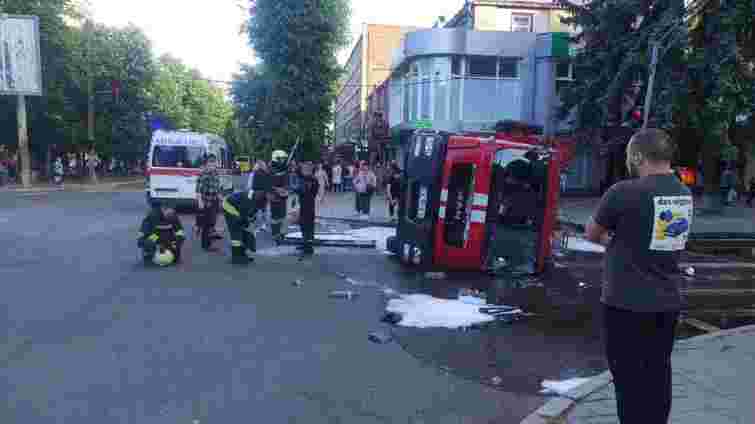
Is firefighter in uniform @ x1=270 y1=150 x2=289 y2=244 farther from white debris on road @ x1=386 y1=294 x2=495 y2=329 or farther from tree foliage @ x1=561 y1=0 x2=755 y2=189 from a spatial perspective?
tree foliage @ x1=561 y1=0 x2=755 y2=189

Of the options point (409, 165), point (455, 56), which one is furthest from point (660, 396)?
point (455, 56)

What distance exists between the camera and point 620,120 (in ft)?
78.1

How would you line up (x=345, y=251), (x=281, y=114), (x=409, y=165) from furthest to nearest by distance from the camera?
(x=281, y=114)
(x=345, y=251)
(x=409, y=165)

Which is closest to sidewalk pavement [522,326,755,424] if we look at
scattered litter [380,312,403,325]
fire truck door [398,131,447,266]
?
scattered litter [380,312,403,325]

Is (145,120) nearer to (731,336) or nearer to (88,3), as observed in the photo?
(88,3)

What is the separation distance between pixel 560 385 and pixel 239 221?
664cm

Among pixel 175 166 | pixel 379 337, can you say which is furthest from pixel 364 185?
pixel 379 337

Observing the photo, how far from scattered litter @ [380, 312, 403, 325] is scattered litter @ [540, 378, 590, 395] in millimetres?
2092

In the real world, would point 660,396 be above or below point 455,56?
below

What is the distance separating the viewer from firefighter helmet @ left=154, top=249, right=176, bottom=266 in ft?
32.8

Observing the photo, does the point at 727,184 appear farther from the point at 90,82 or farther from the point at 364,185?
the point at 90,82

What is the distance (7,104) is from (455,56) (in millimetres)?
26259

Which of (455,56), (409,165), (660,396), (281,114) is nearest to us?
(660,396)

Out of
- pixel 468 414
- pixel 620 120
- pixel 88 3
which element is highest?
pixel 88 3
